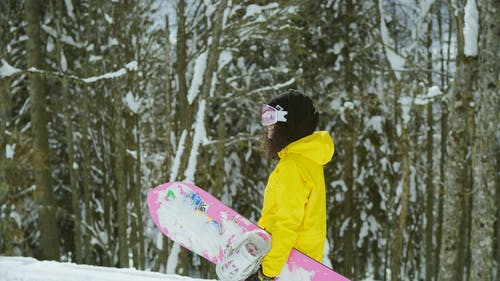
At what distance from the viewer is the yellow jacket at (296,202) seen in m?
2.65

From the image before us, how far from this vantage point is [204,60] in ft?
28.0

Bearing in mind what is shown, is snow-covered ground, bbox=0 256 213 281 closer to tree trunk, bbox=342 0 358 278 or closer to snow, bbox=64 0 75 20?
tree trunk, bbox=342 0 358 278

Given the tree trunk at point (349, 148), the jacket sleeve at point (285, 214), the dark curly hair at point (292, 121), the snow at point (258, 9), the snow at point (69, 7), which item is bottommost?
the tree trunk at point (349, 148)

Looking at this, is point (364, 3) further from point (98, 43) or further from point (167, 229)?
point (167, 229)

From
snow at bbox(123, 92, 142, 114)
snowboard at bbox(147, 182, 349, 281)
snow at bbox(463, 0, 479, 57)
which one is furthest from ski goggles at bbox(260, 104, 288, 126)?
snow at bbox(123, 92, 142, 114)

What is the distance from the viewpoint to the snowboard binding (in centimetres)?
269

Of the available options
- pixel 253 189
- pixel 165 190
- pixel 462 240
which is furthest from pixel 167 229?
pixel 462 240

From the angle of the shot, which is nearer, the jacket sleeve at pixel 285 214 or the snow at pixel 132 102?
the jacket sleeve at pixel 285 214

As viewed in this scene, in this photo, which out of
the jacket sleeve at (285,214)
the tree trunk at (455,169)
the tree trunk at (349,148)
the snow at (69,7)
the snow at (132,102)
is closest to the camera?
the jacket sleeve at (285,214)

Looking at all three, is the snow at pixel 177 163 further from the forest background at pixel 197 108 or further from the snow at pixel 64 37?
the snow at pixel 64 37

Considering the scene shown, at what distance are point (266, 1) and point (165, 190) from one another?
669 centimetres

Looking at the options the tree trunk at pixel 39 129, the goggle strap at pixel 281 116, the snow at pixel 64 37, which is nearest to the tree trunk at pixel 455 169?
the goggle strap at pixel 281 116

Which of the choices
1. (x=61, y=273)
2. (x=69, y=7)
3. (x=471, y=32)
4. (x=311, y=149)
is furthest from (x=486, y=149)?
(x=69, y=7)

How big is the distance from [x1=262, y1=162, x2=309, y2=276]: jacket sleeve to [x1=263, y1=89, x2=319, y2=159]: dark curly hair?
0.21 metres
